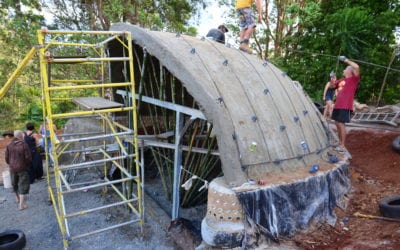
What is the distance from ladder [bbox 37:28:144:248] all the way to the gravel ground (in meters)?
0.13

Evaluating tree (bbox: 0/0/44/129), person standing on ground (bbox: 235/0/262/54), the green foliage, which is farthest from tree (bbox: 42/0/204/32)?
person standing on ground (bbox: 235/0/262/54)

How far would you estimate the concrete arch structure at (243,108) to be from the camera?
479cm

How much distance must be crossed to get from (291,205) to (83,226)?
4616mm

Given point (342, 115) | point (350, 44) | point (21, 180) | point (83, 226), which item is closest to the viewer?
point (83, 226)

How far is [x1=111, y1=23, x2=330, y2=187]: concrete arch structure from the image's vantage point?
4.79 m

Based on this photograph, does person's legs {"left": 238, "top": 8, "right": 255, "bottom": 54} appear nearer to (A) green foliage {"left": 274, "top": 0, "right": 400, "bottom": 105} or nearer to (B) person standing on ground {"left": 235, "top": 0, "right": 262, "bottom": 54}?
(B) person standing on ground {"left": 235, "top": 0, "right": 262, "bottom": 54}

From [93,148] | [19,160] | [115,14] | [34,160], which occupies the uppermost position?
[115,14]

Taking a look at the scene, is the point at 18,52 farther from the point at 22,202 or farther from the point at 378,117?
the point at 378,117

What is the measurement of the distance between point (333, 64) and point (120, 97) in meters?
11.8

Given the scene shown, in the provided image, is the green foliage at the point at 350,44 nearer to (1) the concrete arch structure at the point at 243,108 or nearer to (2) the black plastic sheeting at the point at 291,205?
(1) the concrete arch structure at the point at 243,108

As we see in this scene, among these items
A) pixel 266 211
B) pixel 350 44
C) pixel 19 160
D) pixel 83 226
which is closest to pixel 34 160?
pixel 19 160

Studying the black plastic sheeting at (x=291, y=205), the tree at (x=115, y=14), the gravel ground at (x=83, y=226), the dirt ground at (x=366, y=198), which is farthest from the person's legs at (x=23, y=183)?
the tree at (x=115, y=14)

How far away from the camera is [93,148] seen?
7.35 meters

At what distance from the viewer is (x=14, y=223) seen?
7043 mm
